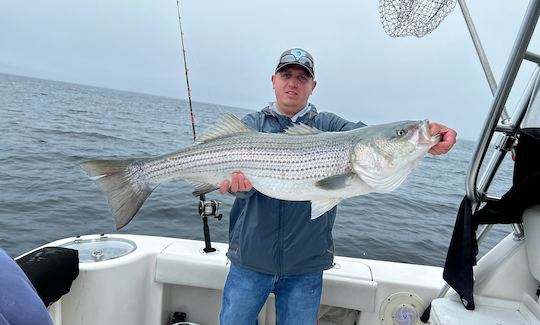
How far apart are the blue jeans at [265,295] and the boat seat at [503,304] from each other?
947 millimetres

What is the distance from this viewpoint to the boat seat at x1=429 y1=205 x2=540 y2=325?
2.76 meters

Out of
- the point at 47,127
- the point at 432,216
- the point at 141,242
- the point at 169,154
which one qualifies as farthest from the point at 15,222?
the point at 47,127

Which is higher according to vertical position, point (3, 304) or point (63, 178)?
point (3, 304)

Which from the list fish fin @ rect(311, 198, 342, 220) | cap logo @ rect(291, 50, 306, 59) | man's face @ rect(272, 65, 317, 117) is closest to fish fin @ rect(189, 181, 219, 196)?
fish fin @ rect(311, 198, 342, 220)

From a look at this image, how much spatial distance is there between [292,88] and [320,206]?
1.12 meters

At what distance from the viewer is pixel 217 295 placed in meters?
4.40

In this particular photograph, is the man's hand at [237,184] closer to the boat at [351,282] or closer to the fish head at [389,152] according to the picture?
the fish head at [389,152]

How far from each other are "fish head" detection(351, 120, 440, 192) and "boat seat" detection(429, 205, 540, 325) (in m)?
0.83

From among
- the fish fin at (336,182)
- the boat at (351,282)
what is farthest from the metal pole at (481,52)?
the fish fin at (336,182)

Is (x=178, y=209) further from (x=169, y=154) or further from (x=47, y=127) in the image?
(x=47, y=127)

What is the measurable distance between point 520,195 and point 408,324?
1937mm

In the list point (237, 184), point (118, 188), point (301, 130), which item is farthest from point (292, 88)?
point (118, 188)

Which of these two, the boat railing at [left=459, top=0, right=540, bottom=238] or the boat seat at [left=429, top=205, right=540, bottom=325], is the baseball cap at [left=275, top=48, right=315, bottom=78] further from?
the boat seat at [left=429, top=205, right=540, bottom=325]

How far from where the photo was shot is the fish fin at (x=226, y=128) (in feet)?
11.1
